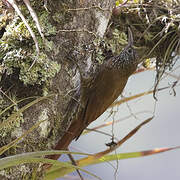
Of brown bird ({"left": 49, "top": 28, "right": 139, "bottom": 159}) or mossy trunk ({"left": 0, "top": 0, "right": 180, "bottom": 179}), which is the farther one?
brown bird ({"left": 49, "top": 28, "right": 139, "bottom": 159})

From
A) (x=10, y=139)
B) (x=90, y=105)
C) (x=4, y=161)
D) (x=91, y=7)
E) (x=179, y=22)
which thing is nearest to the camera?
(x=4, y=161)

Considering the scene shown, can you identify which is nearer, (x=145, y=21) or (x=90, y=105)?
(x=90, y=105)

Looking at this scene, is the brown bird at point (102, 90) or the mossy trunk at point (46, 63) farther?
the brown bird at point (102, 90)

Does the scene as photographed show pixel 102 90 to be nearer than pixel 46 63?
No

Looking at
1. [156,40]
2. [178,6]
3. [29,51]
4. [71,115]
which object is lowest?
[71,115]

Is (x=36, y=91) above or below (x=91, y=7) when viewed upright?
below

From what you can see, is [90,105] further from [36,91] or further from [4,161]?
[4,161]

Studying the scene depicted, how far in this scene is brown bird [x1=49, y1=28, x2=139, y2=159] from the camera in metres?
1.35

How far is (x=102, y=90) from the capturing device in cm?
147

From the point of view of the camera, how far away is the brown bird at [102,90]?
1.35 meters

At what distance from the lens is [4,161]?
73cm

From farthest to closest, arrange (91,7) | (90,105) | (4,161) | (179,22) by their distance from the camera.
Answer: (179,22) < (90,105) < (91,7) < (4,161)

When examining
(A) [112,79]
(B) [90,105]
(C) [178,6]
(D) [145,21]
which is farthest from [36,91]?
(C) [178,6]

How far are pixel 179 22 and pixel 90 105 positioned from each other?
23.4 inches
